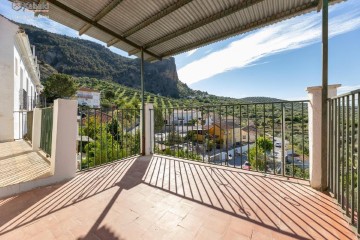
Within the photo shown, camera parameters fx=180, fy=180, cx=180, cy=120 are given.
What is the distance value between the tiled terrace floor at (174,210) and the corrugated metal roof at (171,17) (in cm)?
283

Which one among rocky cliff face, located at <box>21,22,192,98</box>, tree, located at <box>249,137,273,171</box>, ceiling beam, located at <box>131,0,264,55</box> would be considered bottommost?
tree, located at <box>249,137,273,171</box>

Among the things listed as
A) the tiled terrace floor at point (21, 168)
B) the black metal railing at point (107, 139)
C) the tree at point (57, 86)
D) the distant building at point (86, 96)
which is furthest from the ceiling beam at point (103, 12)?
the distant building at point (86, 96)

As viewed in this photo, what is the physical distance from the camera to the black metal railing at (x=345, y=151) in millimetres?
1629

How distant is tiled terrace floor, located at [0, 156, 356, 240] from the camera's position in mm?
1742

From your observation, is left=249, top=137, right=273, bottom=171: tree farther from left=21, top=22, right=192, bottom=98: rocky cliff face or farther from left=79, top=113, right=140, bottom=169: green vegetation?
left=21, top=22, right=192, bottom=98: rocky cliff face

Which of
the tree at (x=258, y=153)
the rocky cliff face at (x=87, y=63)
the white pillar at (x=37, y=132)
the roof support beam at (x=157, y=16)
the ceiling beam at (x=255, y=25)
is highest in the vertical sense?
the rocky cliff face at (x=87, y=63)

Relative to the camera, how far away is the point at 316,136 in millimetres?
2578

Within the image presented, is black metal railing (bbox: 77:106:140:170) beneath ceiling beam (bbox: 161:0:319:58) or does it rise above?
beneath

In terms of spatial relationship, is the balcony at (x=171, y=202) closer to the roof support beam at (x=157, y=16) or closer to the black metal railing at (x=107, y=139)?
the black metal railing at (x=107, y=139)

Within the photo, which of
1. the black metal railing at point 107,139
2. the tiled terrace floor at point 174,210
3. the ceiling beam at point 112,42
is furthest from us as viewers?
the ceiling beam at point 112,42

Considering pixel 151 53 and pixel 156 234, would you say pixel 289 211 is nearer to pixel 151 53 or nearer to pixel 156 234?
pixel 156 234

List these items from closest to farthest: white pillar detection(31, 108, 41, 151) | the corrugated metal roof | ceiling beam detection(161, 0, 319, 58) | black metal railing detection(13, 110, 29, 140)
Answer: ceiling beam detection(161, 0, 319, 58)
the corrugated metal roof
white pillar detection(31, 108, 41, 151)
black metal railing detection(13, 110, 29, 140)

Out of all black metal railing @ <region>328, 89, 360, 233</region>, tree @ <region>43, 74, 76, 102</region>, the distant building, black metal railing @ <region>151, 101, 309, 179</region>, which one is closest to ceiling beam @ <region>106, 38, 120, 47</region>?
black metal railing @ <region>151, 101, 309, 179</region>

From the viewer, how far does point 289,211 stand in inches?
82.2
